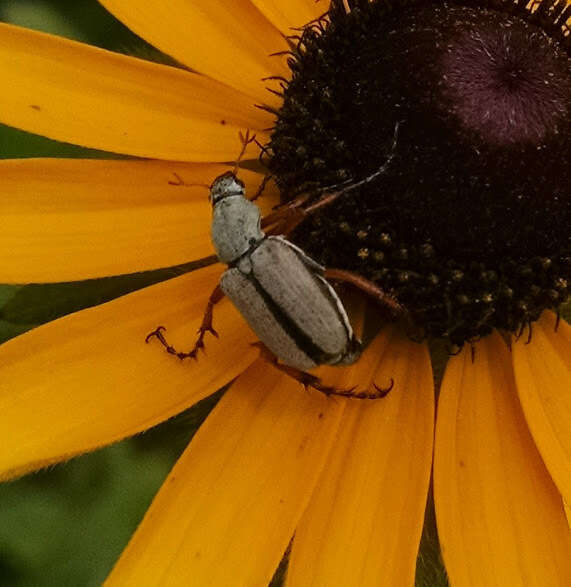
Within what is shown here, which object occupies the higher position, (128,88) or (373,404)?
(128,88)

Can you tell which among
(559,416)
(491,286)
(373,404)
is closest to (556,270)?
(491,286)

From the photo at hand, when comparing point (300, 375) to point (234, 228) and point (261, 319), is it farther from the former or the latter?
point (234, 228)

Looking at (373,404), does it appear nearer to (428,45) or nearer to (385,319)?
(385,319)

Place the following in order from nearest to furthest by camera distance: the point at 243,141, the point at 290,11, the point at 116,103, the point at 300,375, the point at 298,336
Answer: the point at 298,336 < the point at 300,375 < the point at 243,141 < the point at 116,103 < the point at 290,11

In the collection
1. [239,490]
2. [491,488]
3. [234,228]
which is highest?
[234,228]

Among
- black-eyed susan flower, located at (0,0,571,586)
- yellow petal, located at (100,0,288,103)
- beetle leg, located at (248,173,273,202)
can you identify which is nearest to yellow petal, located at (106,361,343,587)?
black-eyed susan flower, located at (0,0,571,586)

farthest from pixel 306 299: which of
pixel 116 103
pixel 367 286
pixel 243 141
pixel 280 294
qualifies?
pixel 116 103

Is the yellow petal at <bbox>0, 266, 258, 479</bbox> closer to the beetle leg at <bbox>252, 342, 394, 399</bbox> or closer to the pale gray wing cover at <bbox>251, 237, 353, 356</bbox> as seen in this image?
the beetle leg at <bbox>252, 342, 394, 399</bbox>
